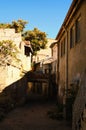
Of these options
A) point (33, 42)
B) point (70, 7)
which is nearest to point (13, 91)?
point (70, 7)

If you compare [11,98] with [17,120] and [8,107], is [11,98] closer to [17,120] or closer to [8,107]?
[8,107]

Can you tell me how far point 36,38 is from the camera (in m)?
47.4

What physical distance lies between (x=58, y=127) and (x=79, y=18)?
21.1 ft

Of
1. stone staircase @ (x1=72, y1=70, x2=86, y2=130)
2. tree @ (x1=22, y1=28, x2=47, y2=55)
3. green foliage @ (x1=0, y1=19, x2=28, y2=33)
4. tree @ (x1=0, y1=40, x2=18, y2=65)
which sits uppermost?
green foliage @ (x1=0, y1=19, x2=28, y2=33)

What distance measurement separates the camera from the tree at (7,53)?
23147 millimetres

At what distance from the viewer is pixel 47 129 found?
1423 cm

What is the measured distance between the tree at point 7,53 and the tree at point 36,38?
21.1 metres

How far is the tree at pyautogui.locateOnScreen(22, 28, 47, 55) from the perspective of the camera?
4744cm

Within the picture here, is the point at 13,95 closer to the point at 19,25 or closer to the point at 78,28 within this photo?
the point at 78,28

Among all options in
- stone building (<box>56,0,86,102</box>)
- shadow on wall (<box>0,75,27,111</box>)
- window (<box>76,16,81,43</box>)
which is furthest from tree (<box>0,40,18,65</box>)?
window (<box>76,16,81,43</box>)

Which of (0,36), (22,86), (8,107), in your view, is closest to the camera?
(8,107)

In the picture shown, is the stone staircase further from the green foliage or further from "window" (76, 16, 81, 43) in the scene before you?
the green foliage

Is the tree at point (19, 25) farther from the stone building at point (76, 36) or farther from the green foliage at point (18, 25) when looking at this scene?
the stone building at point (76, 36)

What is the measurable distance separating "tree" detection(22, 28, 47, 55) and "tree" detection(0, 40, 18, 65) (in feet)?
69.3
